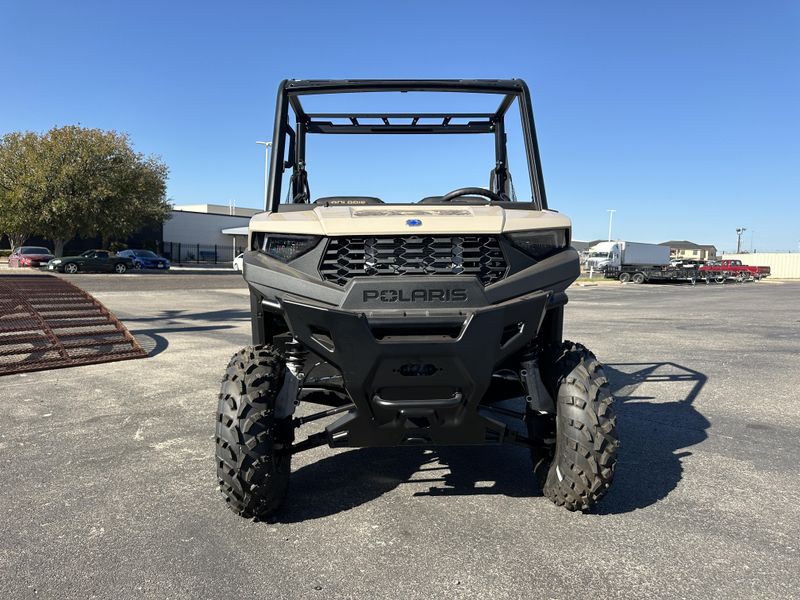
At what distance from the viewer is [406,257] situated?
2.97 metres

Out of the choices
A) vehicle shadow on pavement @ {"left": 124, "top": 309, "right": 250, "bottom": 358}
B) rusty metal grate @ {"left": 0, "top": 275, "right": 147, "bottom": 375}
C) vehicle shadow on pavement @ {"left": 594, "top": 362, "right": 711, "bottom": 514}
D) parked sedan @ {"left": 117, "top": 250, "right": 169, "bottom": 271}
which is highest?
parked sedan @ {"left": 117, "top": 250, "right": 169, "bottom": 271}

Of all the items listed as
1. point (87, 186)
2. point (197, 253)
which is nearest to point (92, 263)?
point (87, 186)

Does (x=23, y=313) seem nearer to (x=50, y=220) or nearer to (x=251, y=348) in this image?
(x=251, y=348)

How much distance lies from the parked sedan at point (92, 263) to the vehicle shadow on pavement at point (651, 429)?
31.6m

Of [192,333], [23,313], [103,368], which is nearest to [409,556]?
[103,368]

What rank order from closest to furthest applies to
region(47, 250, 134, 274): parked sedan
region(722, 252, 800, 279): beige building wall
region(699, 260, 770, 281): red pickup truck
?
1. region(47, 250, 134, 274): parked sedan
2. region(699, 260, 770, 281): red pickup truck
3. region(722, 252, 800, 279): beige building wall

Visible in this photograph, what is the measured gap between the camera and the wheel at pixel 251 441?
9.65ft

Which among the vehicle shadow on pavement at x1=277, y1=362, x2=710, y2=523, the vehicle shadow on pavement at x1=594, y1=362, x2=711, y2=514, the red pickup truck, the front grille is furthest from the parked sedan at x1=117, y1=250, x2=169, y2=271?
the red pickup truck

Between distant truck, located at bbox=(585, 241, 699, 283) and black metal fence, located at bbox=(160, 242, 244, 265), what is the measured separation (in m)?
34.0

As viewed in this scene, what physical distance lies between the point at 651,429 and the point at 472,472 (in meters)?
1.91

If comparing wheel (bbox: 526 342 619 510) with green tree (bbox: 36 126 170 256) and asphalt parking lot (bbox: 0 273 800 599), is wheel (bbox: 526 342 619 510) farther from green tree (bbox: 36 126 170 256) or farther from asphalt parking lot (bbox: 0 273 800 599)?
green tree (bbox: 36 126 170 256)

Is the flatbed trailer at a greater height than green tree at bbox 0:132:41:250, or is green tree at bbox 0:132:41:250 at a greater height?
green tree at bbox 0:132:41:250

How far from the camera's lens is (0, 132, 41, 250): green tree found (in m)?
33.9

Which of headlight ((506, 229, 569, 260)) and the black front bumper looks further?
headlight ((506, 229, 569, 260))
